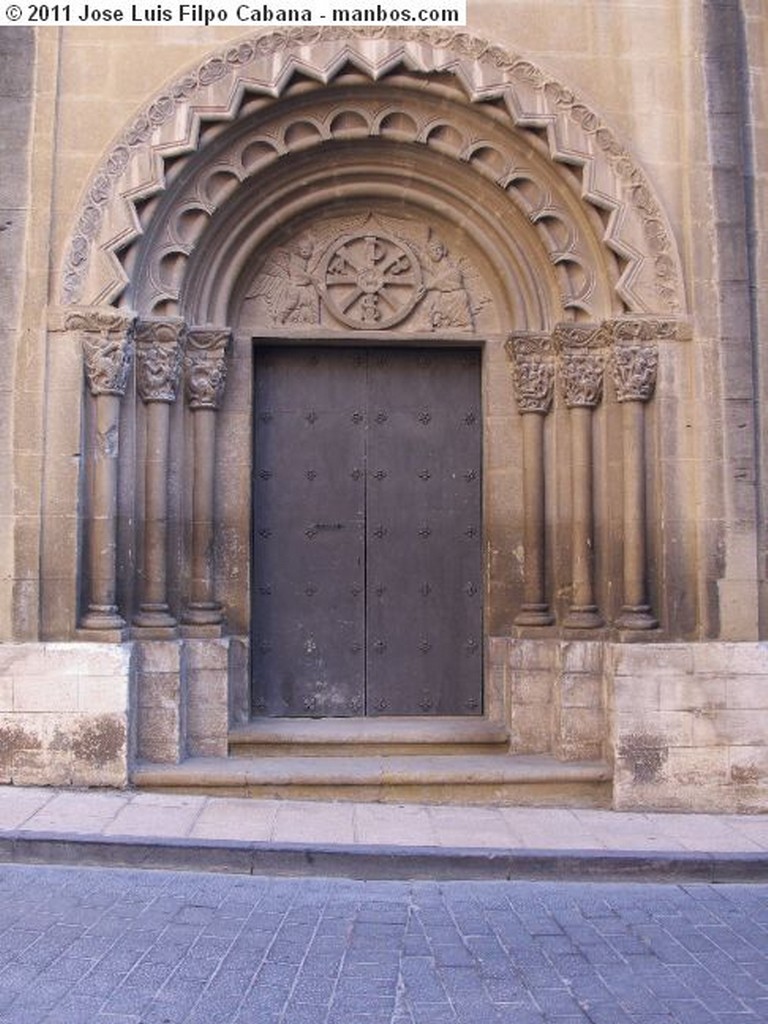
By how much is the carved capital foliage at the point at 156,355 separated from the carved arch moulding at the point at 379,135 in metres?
0.17

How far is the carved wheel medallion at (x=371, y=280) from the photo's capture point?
29.2 ft

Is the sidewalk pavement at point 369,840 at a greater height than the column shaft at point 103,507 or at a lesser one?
lesser

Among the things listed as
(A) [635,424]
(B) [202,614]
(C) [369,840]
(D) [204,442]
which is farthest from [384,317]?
(C) [369,840]

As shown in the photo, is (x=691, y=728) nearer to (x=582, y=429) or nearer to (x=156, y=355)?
(x=582, y=429)

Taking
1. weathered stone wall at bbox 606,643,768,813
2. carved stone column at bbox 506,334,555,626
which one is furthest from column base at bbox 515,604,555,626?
weathered stone wall at bbox 606,643,768,813

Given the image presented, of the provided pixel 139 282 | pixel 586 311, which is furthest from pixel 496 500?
pixel 139 282

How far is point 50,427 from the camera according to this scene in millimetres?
7816

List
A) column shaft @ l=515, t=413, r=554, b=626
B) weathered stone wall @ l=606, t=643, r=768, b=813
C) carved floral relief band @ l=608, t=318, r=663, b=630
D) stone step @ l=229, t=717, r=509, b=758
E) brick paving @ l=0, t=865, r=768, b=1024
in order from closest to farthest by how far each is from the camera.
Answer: brick paving @ l=0, t=865, r=768, b=1024 → weathered stone wall @ l=606, t=643, r=768, b=813 → carved floral relief band @ l=608, t=318, r=663, b=630 → stone step @ l=229, t=717, r=509, b=758 → column shaft @ l=515, t=413, r=554, b=626

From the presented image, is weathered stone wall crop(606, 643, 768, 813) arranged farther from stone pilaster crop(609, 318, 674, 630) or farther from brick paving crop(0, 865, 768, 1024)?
brick paving crop(0, 865, 768, 1024)

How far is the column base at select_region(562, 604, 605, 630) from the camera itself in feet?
27.0

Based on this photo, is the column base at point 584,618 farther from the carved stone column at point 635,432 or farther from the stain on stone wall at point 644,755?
the stain on stone wall at point 644,755

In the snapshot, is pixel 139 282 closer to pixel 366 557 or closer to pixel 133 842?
pixel 366 557

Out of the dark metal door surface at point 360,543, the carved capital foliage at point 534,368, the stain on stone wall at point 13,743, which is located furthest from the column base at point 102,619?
the carved capital foliage at point 534,368

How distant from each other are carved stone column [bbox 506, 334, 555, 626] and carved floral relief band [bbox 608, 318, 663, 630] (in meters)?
0.68
